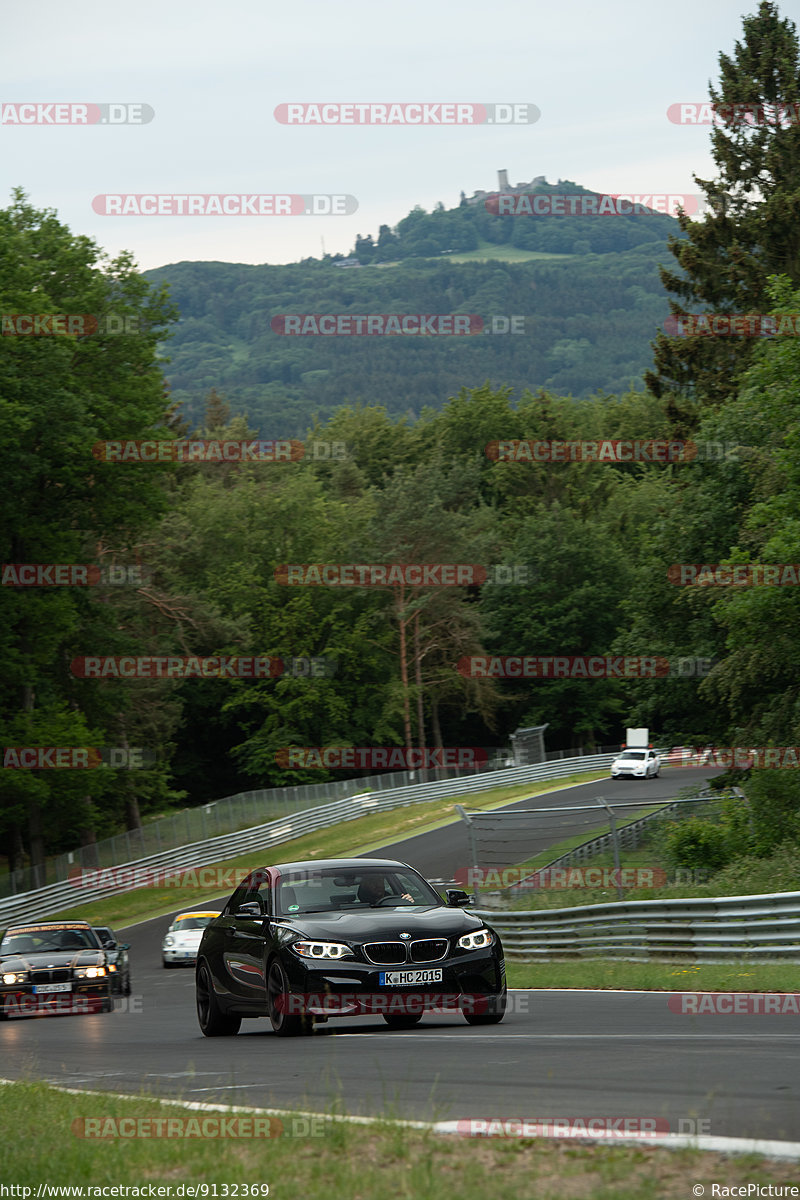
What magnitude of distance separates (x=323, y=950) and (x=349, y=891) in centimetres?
A: 114

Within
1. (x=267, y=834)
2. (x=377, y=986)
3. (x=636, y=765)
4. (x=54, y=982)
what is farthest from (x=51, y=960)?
(x=636, y=765)

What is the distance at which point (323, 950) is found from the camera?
Answer: 11750mm

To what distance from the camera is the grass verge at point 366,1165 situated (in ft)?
17.0

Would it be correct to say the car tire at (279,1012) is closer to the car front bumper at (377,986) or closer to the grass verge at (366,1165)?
the car front bumper at (377,986)

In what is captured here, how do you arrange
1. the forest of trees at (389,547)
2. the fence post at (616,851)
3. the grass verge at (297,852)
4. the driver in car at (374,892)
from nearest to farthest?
the driver in car at (374,892), the fence post at (616,851), the forest of trees at (389,547), the grass verge at (297,852)

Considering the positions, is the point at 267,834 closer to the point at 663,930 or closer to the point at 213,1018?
the point at 663,930

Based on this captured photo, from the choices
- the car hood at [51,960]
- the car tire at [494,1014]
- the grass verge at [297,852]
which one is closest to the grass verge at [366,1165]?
the car tire at [494,1014]

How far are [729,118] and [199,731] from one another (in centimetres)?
4814

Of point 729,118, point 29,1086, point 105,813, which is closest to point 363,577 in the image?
point 105,813

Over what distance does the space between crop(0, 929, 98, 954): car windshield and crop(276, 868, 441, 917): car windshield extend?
377 inches

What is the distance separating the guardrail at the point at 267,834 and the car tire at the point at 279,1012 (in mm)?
37630

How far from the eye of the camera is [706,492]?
43281 millimetres

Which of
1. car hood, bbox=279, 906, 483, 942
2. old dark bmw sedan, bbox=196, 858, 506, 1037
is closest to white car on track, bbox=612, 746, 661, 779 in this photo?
old dark bmw sedan, bbox=196, 858, 506, 1037

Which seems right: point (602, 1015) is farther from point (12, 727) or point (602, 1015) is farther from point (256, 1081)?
point (12, 727)
